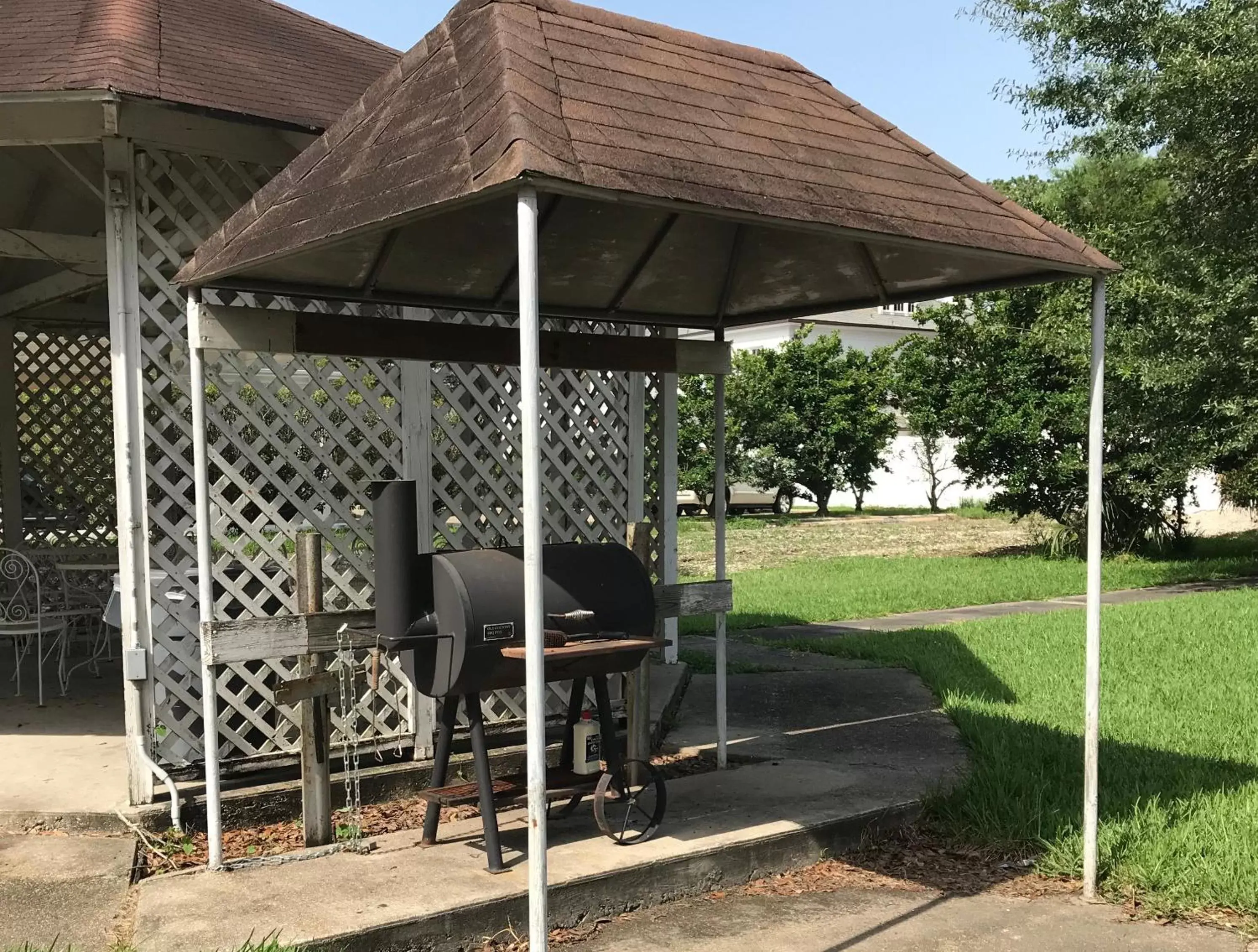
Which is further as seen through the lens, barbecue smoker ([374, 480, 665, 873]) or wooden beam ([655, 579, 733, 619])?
wooden beam ([655, 579, 733, 619])

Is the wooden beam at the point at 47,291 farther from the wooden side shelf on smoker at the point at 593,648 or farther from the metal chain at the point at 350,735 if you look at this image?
the wooden side shelf on smoker at the point at 593,648

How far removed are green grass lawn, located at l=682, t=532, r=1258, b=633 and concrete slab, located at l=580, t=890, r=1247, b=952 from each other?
284 inches

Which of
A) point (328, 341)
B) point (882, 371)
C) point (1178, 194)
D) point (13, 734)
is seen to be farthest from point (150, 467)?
point (882, 371)

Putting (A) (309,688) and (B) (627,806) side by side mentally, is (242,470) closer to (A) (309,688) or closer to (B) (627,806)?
(A) (309,688)

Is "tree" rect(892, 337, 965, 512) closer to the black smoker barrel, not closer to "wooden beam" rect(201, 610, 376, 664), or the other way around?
the black smoker barrel

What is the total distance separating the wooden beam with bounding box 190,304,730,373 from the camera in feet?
15.3

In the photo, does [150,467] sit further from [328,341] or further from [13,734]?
[13,734]

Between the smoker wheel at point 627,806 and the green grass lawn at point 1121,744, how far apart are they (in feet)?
4.76

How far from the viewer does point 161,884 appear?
14.5 ft

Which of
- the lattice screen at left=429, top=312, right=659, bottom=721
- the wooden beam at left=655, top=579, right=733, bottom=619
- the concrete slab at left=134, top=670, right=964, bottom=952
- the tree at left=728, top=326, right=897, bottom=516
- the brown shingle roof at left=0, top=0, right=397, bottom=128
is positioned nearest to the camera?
the concrete slab at left=134, top=670, right=964, bottom=952

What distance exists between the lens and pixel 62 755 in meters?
6.16

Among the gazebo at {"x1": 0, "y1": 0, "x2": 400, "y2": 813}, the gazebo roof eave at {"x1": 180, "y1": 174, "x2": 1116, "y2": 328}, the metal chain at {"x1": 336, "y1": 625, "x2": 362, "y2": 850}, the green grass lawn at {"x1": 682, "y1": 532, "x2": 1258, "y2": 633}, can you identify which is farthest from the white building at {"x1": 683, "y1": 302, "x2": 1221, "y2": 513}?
the metal chain at {"x1": 336, "y1": 625, "x2": 362, "y2": 850}

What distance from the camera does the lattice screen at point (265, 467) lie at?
5410 millimetres

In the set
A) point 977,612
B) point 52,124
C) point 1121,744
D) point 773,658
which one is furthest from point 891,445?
point 52,124
